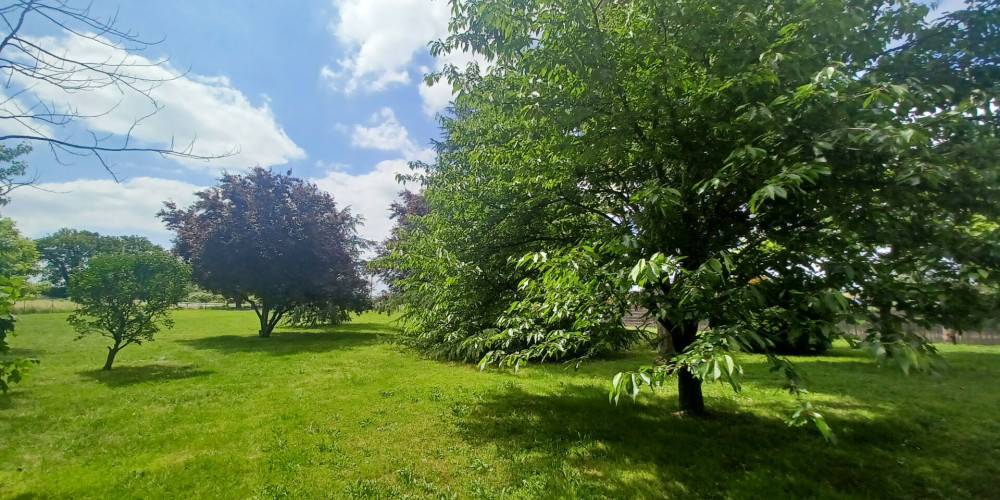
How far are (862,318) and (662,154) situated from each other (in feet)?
6.92

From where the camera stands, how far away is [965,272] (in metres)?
3.11

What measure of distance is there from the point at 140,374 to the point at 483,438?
1045 centimetres

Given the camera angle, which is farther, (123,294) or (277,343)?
(277,343)

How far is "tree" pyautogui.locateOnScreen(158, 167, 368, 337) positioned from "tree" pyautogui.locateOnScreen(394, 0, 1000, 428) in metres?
17.9

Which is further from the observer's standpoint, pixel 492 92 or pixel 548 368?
pixel 548 368

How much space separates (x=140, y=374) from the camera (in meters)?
10.8

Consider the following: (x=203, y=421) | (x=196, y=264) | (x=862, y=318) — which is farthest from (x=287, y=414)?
(x=196, y=264)

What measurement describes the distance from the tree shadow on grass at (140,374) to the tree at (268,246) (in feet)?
25.4

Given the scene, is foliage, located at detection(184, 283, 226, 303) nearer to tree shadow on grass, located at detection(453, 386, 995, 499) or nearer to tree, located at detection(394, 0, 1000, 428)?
tree shadow on grass, located at detection(453, 386, 995, 499)

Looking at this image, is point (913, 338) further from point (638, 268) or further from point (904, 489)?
point (904, 489)

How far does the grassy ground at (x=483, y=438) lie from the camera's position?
14.2 feet

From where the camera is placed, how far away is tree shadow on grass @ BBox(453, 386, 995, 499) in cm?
414

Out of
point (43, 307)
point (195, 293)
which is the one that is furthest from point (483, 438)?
point (43, 307)

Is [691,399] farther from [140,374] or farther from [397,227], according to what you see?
[397,227]
